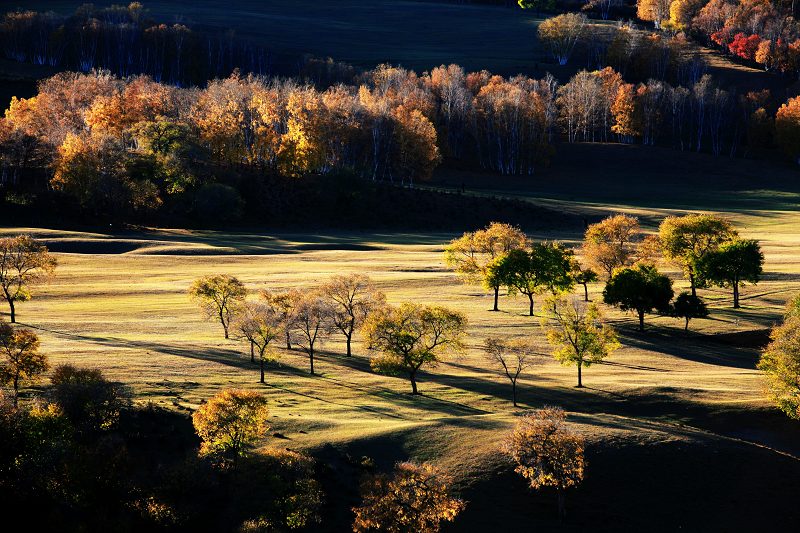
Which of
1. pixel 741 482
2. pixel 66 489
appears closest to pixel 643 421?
pixel 741 482

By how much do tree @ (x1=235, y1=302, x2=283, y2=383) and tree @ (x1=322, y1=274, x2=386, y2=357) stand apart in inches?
250

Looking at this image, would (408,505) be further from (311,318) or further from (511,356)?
(311,318)

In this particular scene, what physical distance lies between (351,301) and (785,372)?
33.9 m

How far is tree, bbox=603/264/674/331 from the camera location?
87188 millimetres

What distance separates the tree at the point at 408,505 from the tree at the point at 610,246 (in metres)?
54.2

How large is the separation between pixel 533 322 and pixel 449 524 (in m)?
38.6

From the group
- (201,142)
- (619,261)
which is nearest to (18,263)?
(619,261)

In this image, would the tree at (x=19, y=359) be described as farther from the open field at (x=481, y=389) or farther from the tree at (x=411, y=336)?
the tree at (x=411, y=336)

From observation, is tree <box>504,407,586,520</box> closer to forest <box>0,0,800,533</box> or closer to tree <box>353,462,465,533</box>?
forest <box>0,0,800,533</box>

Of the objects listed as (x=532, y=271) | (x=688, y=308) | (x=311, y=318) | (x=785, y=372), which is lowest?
(x=785, y=372)

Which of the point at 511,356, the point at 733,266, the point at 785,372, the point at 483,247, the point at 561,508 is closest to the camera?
the point at 561,508

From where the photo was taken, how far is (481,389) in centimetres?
6719

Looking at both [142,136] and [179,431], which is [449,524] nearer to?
[179,431]

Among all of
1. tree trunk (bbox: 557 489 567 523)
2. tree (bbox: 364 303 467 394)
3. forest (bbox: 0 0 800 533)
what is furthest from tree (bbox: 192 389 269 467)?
tree trunk (bbox: 557 489 567 523)
